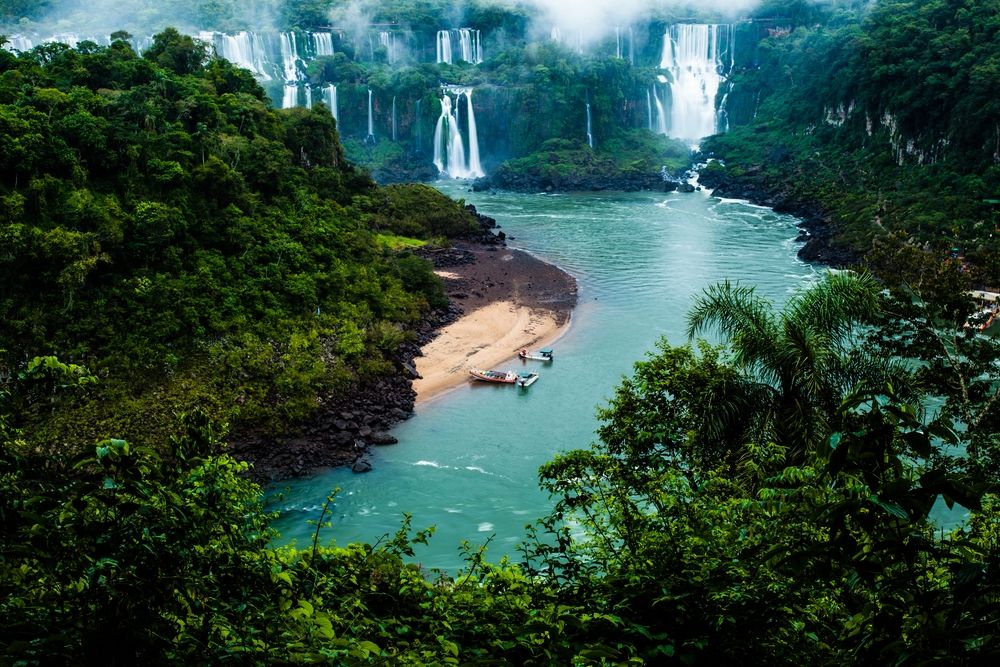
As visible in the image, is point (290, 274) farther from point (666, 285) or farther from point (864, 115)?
point (864, 115)

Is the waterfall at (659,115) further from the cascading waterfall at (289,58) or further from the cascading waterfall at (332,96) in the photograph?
the cascading waterfall at (289,58)

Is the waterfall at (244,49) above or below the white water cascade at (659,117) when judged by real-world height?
above

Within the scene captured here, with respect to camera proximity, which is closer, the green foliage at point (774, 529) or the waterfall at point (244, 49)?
the green foliage at point (774, 529)

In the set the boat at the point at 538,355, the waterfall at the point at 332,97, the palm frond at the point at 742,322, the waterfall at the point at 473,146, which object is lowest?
the boat at the point at 538,355

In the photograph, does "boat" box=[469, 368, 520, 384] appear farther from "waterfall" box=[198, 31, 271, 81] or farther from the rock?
"waterfall" box=[198, 31, 271, 81]

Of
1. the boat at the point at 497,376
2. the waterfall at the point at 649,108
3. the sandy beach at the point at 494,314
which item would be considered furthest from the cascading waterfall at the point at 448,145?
the boat at the point at 497,376

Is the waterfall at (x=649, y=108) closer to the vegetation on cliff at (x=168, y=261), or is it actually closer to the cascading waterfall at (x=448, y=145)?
the cascading waterfall at (x=448, y=145)

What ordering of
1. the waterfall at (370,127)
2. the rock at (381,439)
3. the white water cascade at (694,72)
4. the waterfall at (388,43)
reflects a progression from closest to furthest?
the rock at (381,439) → the waterfall at (370,127) → the white water cascade at (694,72) → the waterfall at (388,43)

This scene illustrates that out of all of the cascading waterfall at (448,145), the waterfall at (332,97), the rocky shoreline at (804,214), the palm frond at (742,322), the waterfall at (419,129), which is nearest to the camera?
the palm frond at (742,322)

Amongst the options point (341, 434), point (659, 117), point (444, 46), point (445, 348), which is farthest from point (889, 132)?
point (444, 46)
